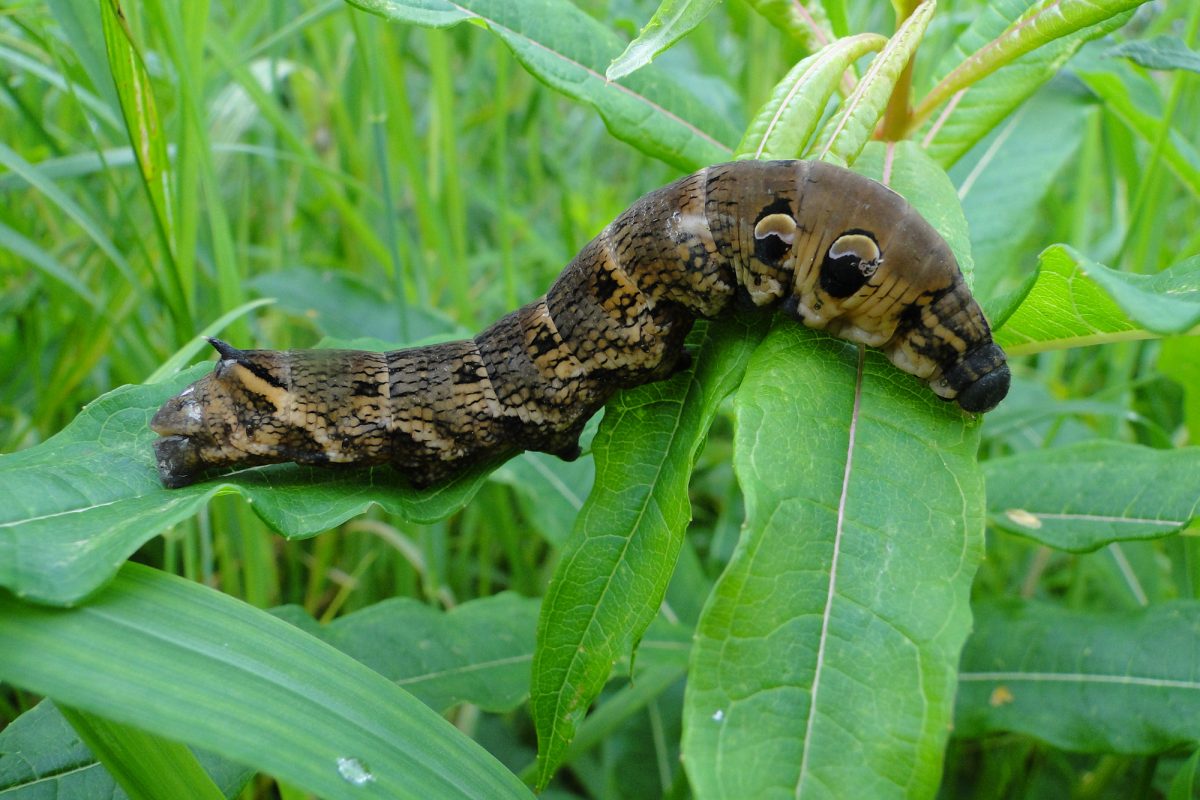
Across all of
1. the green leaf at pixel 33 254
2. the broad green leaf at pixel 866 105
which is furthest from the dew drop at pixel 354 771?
the green leaf at pixel 33 254

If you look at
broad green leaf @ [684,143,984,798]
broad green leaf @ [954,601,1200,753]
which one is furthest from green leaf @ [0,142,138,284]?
broad green leaf @ [954,601,1200,753]

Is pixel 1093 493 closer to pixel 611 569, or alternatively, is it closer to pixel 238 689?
pixel 611 569

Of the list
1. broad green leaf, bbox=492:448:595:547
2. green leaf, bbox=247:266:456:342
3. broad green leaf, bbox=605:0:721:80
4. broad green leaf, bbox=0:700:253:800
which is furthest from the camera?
green leaf, bbox=247:266:456:342

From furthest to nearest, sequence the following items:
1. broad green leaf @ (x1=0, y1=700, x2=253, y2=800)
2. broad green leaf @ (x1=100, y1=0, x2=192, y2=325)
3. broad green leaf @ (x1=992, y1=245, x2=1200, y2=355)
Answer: broad green leaf @ (x1=100, y1=0, x2=192, y2=325)
broad green leaf @ (x1=0, y1=700, x2=253, y2=800)
broad green leaf @ (x1=992, y1=245, x2=1200, y2=355)

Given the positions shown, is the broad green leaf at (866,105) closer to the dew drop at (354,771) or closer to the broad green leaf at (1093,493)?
the broad green leaf at (1093,493)

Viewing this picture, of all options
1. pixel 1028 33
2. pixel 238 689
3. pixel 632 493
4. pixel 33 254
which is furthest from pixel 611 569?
pixel 33 254

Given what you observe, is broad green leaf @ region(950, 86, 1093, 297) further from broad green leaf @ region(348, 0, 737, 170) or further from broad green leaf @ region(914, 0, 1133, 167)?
broad green leaf @ region(348, 0, 737, 170)

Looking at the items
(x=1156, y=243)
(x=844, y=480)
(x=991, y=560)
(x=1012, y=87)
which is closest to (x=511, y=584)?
(x=991, y=560)
